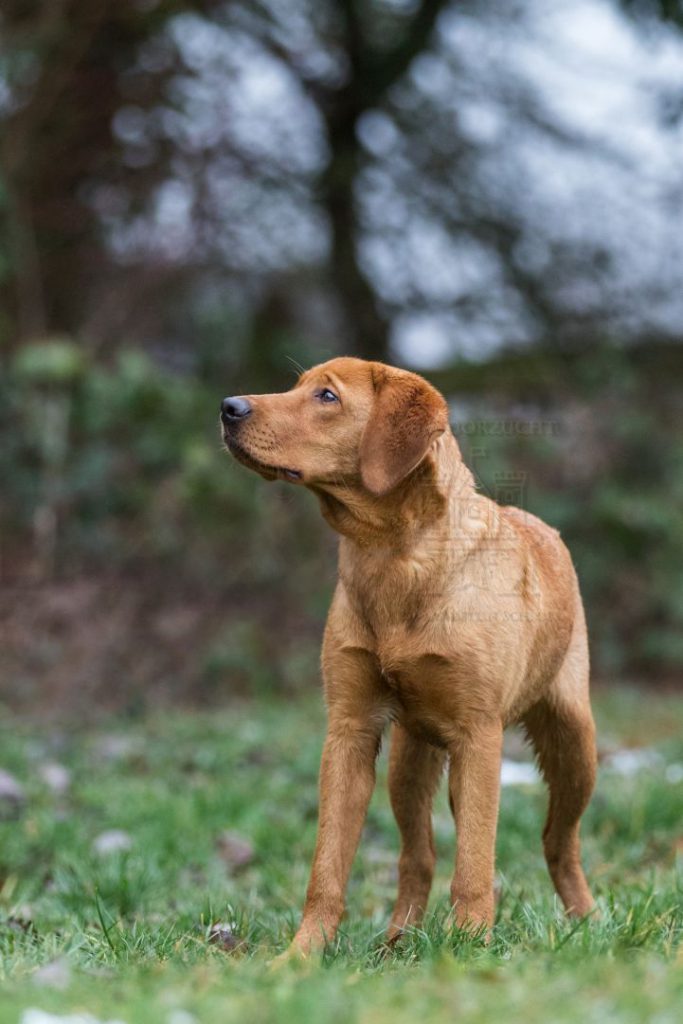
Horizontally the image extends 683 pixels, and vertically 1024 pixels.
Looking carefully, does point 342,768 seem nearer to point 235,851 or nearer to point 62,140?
point 235,851

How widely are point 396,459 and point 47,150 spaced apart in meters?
8.41

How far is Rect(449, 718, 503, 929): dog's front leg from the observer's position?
355 centimetres

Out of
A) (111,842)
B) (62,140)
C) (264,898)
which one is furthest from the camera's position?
(62,140)

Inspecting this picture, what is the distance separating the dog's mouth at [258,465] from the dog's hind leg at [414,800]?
952 millimetres

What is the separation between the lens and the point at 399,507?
371cm

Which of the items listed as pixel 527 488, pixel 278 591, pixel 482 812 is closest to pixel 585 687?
pixel 482 812

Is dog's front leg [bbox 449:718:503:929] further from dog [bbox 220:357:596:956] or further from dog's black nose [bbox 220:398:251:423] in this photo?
dog's black nose [bbox 220:398:251:423]

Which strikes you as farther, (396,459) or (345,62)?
(345,62)

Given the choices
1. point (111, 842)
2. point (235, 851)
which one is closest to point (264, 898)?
point (235, 851)

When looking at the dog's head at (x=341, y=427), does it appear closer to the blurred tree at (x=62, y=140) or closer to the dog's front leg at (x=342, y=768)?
the dog's front leg at (x=342, y=768)

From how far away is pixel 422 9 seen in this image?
12.6m

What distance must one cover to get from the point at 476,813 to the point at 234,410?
1349 millimetres

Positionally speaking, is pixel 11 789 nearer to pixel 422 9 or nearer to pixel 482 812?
pixel 482 812

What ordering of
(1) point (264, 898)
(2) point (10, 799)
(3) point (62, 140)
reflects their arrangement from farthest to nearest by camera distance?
(3) point (62, 140)
(2) point (10, 799)
(1) point (264, 898)
